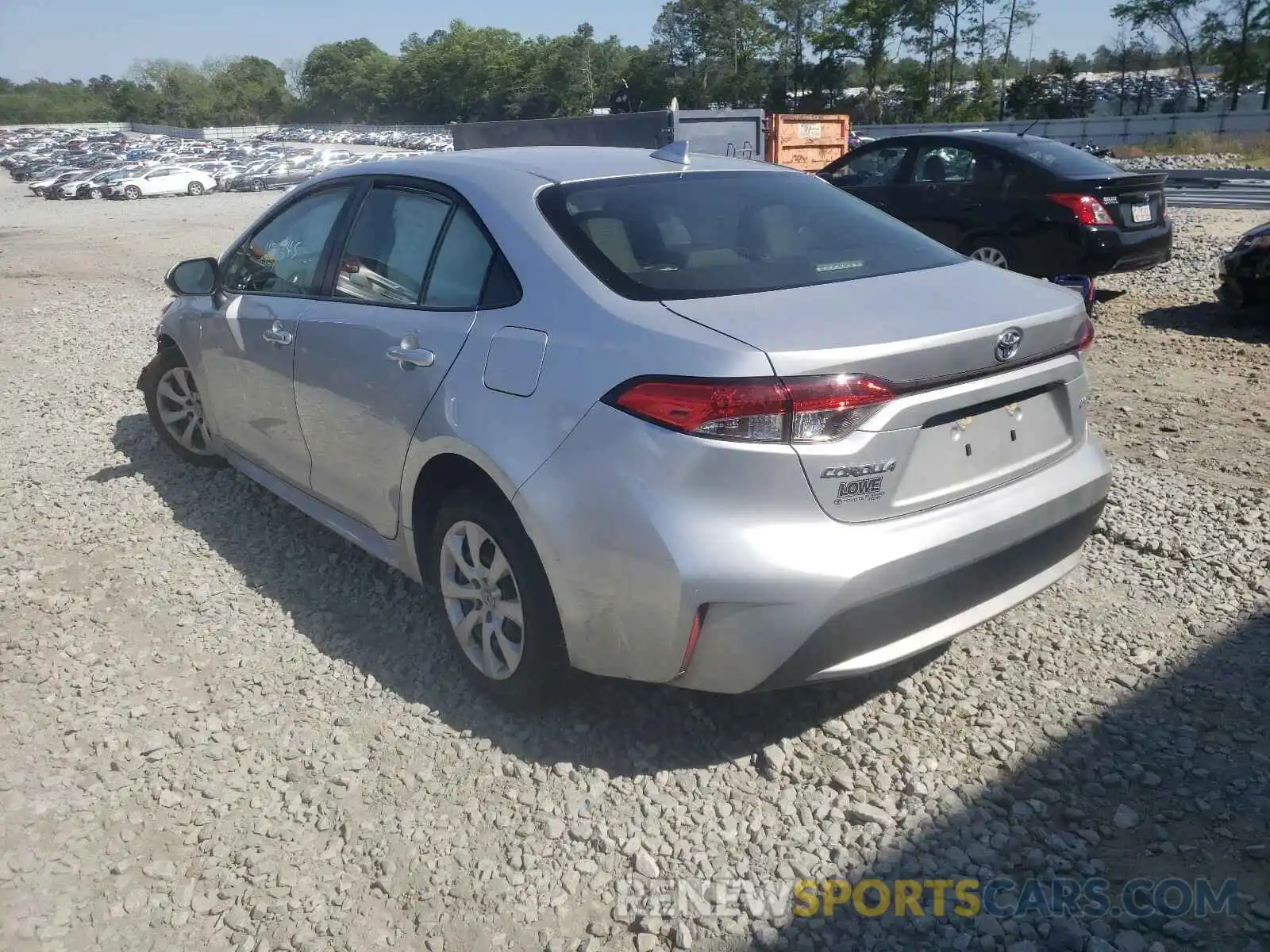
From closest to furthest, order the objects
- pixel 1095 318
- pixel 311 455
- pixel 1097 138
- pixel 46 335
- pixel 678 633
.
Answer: pixel 678 633
pixel 311 455
pixel 1095 318
pixel 46 335
pixel 1097 138

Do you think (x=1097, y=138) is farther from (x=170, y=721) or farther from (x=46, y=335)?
(x=170, y=721)

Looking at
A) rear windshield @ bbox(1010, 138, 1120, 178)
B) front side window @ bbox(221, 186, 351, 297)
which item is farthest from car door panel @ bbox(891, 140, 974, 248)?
front side window @ bbox(221, 186, 351, 297)

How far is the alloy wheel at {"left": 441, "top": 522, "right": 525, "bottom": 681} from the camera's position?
9.99 feet

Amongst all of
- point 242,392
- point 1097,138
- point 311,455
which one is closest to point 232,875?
point 311,455

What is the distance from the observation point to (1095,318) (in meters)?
8.97

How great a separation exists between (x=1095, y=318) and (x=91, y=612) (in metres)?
8.16

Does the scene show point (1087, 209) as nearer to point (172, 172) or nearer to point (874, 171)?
point (874, 171)

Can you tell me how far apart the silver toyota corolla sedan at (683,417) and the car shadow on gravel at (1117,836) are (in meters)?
0.49

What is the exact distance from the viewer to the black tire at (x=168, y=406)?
5.32 metres

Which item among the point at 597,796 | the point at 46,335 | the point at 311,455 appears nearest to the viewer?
the point at 597,796

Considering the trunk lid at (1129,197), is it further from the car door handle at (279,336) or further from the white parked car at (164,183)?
the white parked car at (164,183)

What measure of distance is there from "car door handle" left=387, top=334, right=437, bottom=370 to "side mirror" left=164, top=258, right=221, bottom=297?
1.81m

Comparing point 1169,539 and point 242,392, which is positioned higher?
point 242,392

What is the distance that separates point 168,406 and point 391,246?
8.14 ft
